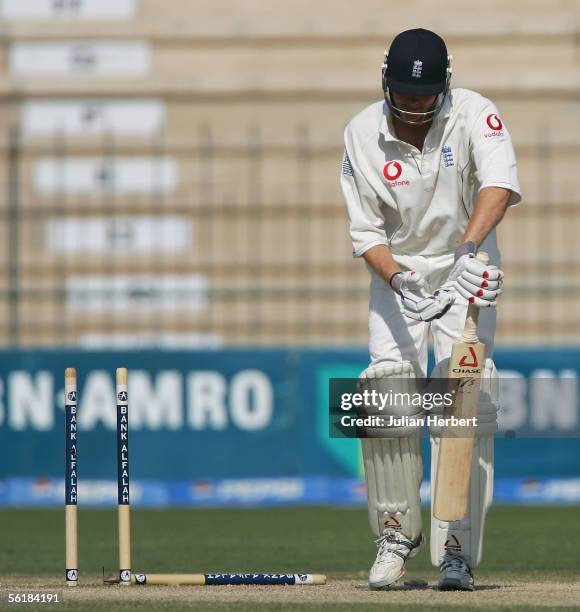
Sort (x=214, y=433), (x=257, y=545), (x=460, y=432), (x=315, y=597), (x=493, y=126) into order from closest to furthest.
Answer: (x=315, y=597), (x=460, y=432), (x=493, y=126), (x=257, y=545), (x=214, y=433)

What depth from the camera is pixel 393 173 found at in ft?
21.5

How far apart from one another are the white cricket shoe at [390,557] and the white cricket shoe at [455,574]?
0.54ft

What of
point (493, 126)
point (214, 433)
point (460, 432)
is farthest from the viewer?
point (214, 433)

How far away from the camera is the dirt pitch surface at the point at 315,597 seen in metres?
5.82

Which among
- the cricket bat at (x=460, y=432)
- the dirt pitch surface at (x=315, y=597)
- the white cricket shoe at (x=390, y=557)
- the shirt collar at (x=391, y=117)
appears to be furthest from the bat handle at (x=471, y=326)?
the dirt pitch surface at (x=315, y=597)

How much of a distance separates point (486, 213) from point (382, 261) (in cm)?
47

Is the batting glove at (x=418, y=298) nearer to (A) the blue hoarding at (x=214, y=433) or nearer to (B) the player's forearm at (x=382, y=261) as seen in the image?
(B) the player's forearm at (x=382, y=261)

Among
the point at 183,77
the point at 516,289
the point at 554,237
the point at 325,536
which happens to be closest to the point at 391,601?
the point at 325,536

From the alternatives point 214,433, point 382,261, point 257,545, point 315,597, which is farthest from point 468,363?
point 214,433

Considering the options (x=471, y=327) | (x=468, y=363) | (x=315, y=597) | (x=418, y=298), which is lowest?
(x=315, y=597)

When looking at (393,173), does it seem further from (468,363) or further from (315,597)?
(315,597)

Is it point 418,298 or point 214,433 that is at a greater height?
point 418,298

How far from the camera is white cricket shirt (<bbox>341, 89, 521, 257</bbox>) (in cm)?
649

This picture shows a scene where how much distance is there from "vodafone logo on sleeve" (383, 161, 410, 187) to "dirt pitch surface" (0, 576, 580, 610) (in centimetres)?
159
